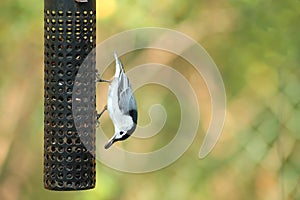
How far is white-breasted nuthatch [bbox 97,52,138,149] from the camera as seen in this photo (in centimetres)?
470

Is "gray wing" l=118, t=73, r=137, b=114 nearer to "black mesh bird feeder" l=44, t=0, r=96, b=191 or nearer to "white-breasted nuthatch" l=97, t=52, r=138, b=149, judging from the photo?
"white-breasted nuthatch" l=97, t=52, r=138, b=149

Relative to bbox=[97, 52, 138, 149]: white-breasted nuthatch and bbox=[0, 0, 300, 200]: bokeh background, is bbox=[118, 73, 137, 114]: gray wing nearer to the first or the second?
bbox=[97, 52, 138, 149]: white-breasted nuthatch

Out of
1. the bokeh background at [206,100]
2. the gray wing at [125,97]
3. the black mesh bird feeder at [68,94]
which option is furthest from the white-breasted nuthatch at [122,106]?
the bokeh background at [206,100]

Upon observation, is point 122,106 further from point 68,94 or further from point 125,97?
point 68,94

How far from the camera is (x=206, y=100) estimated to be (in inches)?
291

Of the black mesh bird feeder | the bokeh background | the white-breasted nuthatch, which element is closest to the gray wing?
the white-breasted nuthatch

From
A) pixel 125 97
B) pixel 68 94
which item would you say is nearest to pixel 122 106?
pixel 125 97

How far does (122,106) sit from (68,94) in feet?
0.84

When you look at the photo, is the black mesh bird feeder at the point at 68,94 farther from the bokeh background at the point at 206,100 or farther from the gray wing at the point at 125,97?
the bokeh background at the point at 206,100

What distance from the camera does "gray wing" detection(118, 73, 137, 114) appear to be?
4691 millimetres

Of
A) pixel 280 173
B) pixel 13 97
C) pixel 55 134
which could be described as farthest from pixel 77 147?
pixel 280 173

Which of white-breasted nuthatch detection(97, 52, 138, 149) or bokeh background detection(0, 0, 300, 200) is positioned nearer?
white-breasted nuthatch detection(97, 52, 138, 149)

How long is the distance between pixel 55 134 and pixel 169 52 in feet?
8.23

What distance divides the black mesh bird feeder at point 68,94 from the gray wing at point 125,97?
→ 0.51 feet
